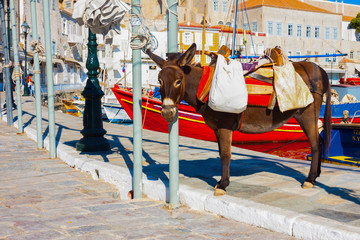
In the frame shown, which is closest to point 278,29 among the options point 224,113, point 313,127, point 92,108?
point 92,108

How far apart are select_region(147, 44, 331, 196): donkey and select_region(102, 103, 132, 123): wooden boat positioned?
85.0ft

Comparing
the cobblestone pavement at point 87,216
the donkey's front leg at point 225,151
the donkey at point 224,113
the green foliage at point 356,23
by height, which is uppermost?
the green foliage at point 356,23

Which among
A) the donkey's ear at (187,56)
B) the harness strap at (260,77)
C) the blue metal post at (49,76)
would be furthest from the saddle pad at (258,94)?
the blue metal post at (49,76)

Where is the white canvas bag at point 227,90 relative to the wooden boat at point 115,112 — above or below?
above

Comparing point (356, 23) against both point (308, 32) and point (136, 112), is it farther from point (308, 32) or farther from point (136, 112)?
point (136, 112)

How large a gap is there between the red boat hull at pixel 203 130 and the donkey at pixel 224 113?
45.9 ft

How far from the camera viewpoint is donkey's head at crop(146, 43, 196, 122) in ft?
15.8

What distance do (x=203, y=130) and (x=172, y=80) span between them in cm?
1550

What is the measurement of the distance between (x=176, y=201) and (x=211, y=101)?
1.22m

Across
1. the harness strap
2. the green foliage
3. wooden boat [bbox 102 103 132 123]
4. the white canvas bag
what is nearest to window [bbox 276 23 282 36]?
the green foliage

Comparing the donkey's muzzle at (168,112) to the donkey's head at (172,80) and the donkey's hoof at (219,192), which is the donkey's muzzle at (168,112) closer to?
the donkey's head at (172,80)

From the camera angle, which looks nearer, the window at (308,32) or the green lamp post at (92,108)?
the green lamp post at (92,108)

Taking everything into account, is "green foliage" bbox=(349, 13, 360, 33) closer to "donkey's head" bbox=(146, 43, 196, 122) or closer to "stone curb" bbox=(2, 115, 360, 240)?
"stone curb" bbox=(2, 115, 360, 240)

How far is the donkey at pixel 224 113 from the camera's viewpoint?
4.87 metres
